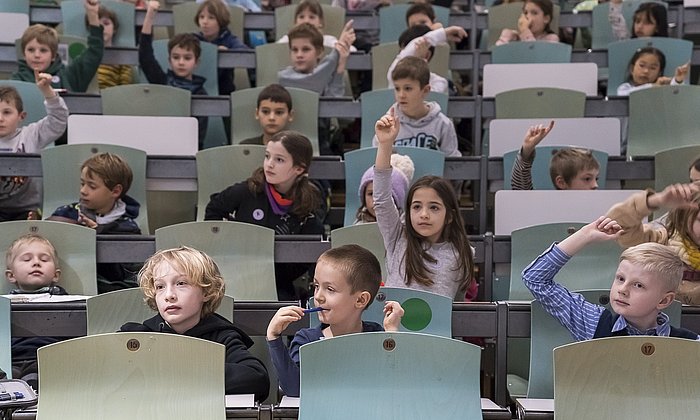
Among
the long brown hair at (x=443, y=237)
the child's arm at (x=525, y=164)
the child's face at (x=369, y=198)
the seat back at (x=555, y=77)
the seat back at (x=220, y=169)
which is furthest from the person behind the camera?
the seat back at (x=555, y=77)

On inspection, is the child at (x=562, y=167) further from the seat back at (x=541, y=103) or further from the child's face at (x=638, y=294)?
the child's face at (x=638, y=294)

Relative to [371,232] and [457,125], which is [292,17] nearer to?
[457,125]

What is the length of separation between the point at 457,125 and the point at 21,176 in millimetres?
2487

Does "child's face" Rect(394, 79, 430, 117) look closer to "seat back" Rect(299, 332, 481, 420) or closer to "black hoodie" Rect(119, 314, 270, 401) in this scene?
"black hoodie" Rect(119, 314, 270, 401)

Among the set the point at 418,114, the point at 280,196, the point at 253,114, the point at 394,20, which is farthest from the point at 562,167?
the point at 394,20

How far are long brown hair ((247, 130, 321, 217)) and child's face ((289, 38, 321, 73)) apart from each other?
1593 mm

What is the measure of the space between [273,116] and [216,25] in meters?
1.67

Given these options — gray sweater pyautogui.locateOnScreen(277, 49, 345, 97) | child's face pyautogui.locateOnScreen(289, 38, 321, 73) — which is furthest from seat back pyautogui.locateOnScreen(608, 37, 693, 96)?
child's face pyautogui.locateOnScreen(289, 38, 321, 73)

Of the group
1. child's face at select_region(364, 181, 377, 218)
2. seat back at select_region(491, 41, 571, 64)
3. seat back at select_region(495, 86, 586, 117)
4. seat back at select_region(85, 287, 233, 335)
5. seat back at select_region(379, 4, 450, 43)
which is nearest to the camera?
seat back at select_region(85, 287, 233, 335)

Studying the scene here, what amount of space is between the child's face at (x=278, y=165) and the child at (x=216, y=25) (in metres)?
2.19

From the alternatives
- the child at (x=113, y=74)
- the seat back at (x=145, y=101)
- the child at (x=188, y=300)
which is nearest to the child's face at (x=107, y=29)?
the child at (x=113, y=74)

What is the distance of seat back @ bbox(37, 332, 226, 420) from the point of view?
8.69 feet

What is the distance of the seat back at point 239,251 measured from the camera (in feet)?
12.7

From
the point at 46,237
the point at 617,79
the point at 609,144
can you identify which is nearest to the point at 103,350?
the point at 46,237
